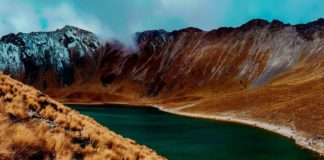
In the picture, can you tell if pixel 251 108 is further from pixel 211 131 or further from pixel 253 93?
pixel 211 131

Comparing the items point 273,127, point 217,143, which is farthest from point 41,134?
point 273,127

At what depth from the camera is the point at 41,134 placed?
12336mm

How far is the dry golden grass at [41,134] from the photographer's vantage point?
35.6ft

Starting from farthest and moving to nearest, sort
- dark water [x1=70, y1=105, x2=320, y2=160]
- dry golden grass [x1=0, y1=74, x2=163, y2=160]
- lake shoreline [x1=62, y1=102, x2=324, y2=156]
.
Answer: lake shoreline [x1=62, y1=102, x2=324, y2=156]
dark water [x1=70, y1=105, x2=320, y2=160]
dry golden grass [x1=0, y1=74, x2=163, y2=160]

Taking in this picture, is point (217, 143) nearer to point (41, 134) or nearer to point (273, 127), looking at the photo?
point (273, 127)

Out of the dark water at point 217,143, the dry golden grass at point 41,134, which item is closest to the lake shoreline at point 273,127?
the dark water at point 217,143

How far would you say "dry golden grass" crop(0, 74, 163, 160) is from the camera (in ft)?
35.6

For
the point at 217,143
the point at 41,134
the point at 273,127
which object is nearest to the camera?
the point at 41,134

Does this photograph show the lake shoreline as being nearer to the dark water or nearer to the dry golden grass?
the dark water

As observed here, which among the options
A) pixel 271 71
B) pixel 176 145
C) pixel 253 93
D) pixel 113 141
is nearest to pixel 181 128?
pixel 176 145

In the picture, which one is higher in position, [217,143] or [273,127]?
[273,127]

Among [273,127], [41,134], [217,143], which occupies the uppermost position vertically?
[273,127]

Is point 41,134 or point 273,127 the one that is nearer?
point 41,134

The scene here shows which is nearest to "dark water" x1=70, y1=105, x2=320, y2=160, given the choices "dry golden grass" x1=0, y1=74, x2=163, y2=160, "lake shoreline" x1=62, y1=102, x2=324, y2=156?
"lake shoreline" x1=62, y1=102, x2=324, y2=156
